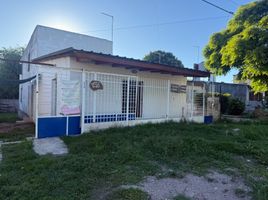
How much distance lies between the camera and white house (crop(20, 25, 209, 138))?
721cm

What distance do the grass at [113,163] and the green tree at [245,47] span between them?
4.83 m

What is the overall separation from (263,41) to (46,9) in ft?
36.0

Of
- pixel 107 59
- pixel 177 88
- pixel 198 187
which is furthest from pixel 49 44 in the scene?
pixel 198 187

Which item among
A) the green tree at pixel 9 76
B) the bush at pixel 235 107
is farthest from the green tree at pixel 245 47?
the green tree at pixel 9 76

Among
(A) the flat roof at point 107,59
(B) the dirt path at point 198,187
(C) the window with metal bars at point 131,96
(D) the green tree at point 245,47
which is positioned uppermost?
(D) the green tree at point 245,47

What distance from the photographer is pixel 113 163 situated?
470cm

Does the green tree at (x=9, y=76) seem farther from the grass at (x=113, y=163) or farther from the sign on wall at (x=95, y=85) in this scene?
the grass at (x=113, y=163)

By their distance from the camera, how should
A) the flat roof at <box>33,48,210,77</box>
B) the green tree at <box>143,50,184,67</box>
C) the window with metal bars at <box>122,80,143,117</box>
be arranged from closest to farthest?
the flat roof at <box>33,48,210,77</box> → the window with metal bars at <box>122,80,143,117</box> → the green tree at <box>143,50,184,67</box>

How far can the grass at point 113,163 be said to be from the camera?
3480 millimetres

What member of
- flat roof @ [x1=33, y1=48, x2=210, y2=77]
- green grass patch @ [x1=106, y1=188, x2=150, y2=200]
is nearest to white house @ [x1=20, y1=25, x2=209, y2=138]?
flat roof @ [x1=33, y1=48, x2=210, y2=77]

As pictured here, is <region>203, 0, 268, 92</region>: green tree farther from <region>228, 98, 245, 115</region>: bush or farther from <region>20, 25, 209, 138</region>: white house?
<region>228, 98, 245, 115</region>: bush

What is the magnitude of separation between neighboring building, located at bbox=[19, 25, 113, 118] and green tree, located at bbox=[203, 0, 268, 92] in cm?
807

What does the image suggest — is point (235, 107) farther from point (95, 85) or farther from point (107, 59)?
point (95, 85)

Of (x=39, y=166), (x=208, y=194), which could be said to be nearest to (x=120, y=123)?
(x=39, y=166)
